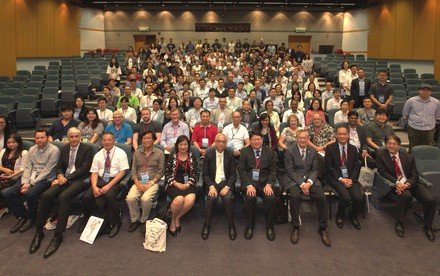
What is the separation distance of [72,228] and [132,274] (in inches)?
53.8

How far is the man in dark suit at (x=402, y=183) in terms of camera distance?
4203 millimetres

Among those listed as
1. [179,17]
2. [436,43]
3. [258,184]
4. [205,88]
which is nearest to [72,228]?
[258,184]

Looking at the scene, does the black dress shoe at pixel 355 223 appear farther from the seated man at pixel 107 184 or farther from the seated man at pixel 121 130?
the seated man at pixel 121 130

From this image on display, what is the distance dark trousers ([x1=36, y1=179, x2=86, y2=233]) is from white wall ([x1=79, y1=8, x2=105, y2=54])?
16594 mm

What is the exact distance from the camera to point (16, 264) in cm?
355

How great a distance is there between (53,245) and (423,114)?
534cm

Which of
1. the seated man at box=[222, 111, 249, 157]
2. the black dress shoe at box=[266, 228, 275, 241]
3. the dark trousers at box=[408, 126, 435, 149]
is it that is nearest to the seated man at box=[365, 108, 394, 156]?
the dark trousers at box=[408, 126, 435, 149]

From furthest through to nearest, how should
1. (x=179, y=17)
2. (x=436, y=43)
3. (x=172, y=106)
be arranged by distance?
(x=179, y=17), (x=436, y=43), (x=172, y=106)

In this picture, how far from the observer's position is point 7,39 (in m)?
13.4

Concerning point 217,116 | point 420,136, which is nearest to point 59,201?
point 217,116

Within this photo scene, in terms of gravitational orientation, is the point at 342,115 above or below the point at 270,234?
above

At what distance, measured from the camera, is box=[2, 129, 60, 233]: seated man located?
4355 millimetres

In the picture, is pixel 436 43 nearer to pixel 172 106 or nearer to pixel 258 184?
pixel 172 106

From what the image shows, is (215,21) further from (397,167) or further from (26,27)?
(397,167)
